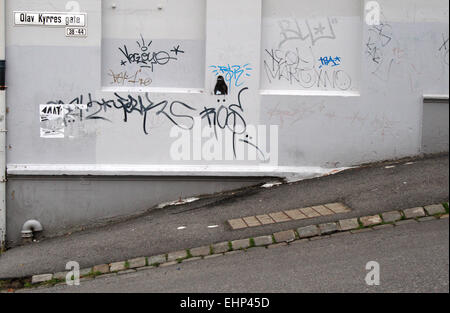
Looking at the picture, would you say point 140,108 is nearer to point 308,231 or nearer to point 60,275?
point 60,275

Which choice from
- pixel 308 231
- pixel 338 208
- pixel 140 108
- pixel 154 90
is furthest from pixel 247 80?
pixel 308 231

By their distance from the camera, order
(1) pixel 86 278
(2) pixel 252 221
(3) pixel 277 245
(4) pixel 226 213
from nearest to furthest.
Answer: (1) pixel 86 278 < (3) pixel 277 245 < (2) pixel 252 221 < (4) pixel 226 213

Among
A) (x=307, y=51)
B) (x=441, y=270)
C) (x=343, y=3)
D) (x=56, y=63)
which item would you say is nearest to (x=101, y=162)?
(x=56, y=63)

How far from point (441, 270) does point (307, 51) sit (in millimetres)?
4388

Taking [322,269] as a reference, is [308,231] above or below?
above

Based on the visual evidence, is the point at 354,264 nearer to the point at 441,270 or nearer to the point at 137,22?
the point at 441,270

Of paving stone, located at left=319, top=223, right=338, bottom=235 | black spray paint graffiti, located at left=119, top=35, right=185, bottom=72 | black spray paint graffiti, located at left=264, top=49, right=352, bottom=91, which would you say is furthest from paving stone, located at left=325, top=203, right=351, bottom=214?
black spray paint graffiti, located at left=119, top=35, right=185, bottom=72

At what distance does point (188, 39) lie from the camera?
8617 mm

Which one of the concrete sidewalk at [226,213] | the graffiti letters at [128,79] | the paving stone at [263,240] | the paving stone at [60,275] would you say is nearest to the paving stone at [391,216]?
the concrete sidewalk at [226,213]

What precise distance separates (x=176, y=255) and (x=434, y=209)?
3.14 m

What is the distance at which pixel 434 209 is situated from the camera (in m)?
6.88

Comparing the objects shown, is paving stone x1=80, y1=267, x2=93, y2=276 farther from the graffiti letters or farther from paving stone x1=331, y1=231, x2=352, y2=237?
the graffiti letters

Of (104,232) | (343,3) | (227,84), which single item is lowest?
(104,232)

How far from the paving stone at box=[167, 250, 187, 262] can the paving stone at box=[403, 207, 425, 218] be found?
2697 millimetres
